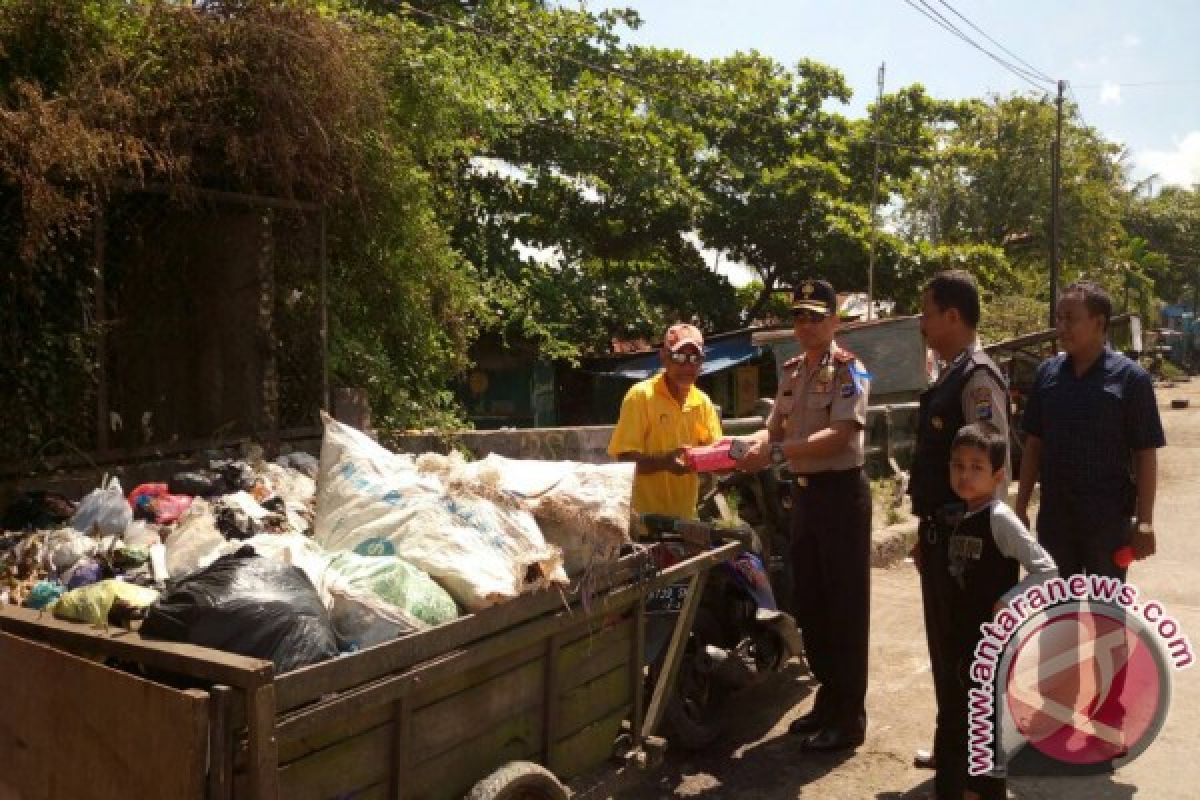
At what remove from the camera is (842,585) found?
4.34 meters

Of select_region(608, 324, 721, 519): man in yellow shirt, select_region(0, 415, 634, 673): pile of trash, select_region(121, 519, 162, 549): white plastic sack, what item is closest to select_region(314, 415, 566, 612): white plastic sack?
select_region(0, 415, 634, 673): pile of trash

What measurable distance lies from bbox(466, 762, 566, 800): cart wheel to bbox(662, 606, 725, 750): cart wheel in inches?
51.7

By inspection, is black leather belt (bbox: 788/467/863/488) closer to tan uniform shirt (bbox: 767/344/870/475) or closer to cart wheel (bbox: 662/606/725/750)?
tan uniform shirt (bbox: 767/344/870/475)

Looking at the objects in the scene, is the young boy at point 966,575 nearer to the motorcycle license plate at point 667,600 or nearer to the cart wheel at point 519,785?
the motorcycle license plate at point 667,600

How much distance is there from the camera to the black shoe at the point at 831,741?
4.22 meters

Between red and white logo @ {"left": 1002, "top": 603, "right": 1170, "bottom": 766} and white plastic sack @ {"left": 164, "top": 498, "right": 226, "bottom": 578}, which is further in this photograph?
red and white logo @ {"left": 1002, "top": 603, "right": 1170, "bottom": 766}

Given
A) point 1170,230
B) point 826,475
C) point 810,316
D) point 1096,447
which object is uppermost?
point 1170,230

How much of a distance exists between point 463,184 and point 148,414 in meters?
7.09

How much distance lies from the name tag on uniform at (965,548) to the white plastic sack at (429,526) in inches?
59.8

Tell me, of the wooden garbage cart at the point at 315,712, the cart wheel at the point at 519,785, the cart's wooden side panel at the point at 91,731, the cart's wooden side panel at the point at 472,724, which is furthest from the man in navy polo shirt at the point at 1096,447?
the cart's wooden side panel at the point at 91,731

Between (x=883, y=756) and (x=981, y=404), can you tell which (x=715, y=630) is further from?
(x=981, y=404)

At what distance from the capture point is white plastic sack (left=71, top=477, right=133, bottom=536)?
362 cm

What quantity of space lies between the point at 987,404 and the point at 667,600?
141 cm

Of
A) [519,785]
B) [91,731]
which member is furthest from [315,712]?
[519,785]
